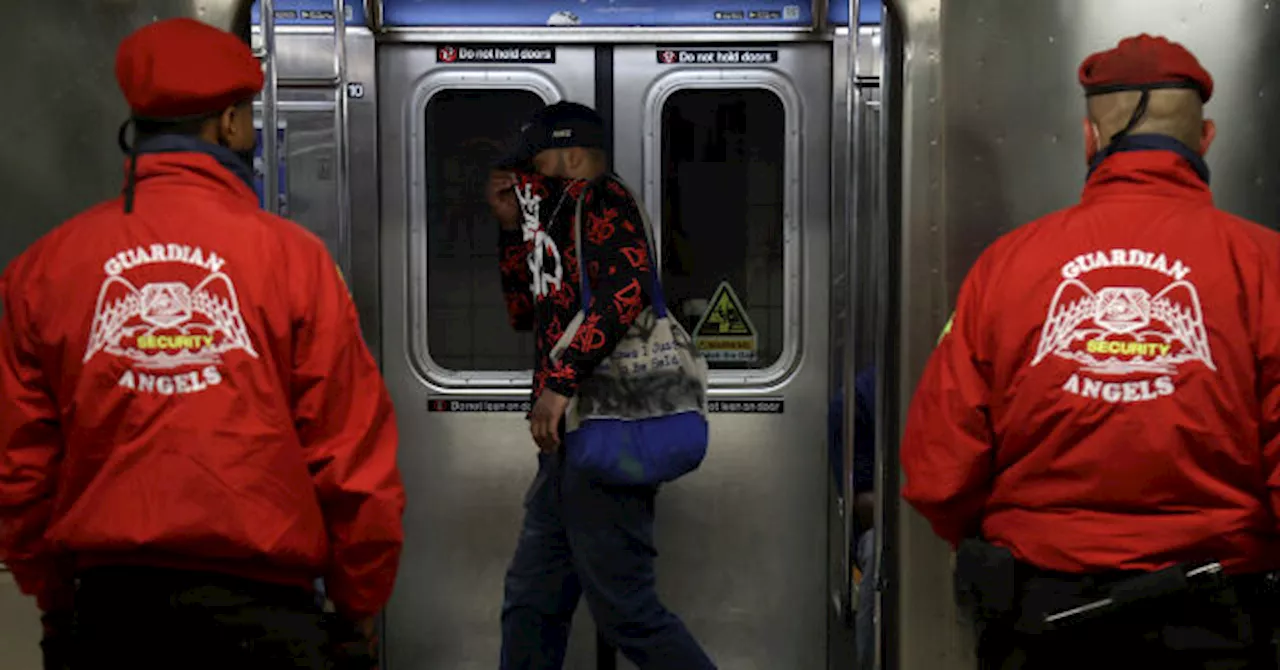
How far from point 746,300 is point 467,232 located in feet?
3.11

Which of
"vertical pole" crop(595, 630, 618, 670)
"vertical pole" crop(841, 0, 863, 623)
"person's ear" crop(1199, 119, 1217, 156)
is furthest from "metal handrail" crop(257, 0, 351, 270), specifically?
"person's ear" crop(1199, 119, 1217, 156)

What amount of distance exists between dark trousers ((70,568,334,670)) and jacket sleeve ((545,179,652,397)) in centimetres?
176

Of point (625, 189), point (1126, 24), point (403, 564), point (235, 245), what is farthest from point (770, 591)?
point (235, 245)

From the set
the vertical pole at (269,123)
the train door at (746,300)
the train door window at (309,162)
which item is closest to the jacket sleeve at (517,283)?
the train door at (746,300)

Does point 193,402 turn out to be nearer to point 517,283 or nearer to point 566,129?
point 566,129

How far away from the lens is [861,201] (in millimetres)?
4688

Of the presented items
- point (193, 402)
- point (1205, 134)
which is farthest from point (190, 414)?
point (1205, 134)

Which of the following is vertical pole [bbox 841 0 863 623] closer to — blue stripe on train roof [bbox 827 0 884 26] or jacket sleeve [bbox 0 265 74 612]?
blue stripe on train roof [bbox 827 0 884 26]

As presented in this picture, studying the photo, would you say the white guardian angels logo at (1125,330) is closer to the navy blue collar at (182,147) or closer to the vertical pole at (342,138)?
the navy blue collar at (182,147)

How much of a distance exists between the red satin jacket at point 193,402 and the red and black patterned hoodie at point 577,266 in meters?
1.61

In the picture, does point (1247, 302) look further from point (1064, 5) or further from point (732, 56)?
point (732, 56)

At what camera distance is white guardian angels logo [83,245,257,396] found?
A: 2.53 metres

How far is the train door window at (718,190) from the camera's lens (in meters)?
5.23

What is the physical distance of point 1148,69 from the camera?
2.87 meters
